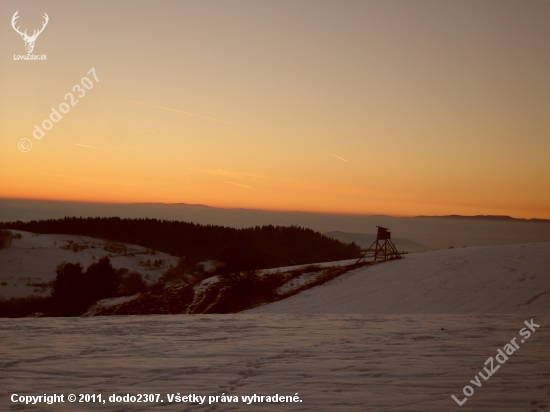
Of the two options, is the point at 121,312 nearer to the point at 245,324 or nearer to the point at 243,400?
the point at 245,324

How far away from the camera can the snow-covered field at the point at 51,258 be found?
1465 inches

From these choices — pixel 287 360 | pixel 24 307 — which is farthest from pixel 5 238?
pixel 287 360

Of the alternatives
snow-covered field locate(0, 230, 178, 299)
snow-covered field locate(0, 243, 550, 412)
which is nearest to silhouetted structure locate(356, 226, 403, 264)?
snow-covered field locate(0, 243, 550, 412)

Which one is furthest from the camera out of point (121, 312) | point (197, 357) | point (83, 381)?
point (121, 312)

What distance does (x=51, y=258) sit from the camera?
4772 cm

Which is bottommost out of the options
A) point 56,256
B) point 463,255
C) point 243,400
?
point 56,256

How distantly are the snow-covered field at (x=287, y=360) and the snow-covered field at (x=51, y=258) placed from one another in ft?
88.1

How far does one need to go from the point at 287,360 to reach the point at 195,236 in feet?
214

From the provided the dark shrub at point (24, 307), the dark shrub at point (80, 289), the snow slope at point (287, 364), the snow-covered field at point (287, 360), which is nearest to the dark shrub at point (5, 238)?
the dark shrub at point (24, 307)

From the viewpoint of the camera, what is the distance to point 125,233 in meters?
70.3

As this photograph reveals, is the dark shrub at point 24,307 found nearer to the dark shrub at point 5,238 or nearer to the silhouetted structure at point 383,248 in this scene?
the silhouetted structure at point 383,248

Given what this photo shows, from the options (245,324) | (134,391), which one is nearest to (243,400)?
(134,391)

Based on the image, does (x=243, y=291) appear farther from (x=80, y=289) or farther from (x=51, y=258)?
(x=51, y=258)

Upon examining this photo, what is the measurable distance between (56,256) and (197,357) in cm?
4683
